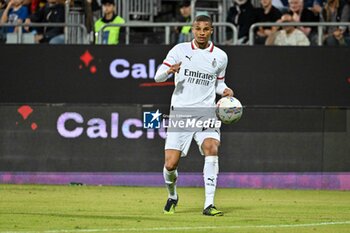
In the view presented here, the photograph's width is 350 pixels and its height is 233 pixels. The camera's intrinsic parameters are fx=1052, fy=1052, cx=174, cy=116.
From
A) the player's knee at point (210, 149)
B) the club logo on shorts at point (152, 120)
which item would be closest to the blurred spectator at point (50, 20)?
the club logo on shorts at point (152, 120)

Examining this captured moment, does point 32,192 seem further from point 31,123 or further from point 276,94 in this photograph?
point 276,94

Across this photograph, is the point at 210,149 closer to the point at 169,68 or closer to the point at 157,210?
the point at 169,68

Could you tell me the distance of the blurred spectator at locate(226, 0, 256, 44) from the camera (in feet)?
68.0

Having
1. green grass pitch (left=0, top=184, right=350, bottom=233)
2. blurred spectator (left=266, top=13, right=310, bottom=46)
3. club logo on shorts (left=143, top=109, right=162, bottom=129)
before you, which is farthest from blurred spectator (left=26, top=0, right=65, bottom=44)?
club logo on shorts (left=143, top=109, right=162, bottom=129)

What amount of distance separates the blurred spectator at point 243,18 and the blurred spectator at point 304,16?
2.59 ft

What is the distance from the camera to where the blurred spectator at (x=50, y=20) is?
20672mm

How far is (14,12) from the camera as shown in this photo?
69.8 feet

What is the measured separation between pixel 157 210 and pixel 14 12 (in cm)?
818

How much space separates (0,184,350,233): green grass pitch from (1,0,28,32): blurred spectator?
3737 millimetres

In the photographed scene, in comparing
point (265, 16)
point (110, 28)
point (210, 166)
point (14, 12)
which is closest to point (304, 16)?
point (265, 16)

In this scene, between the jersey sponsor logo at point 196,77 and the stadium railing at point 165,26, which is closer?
the jersey sponsor logo at point 196,77

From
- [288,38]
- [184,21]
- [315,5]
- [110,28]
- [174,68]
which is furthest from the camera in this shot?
[184,21]

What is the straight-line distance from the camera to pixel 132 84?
2019 cm

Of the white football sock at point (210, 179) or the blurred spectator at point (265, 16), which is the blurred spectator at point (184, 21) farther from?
the white football sock at point (210, 179)
